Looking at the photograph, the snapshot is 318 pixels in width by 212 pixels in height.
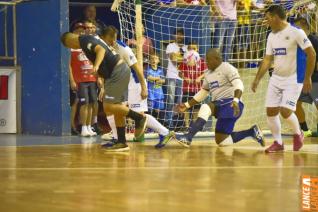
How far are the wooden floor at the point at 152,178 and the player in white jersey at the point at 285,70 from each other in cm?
51

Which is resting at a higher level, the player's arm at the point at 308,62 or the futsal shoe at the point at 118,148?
the player's arm at the point at 308,62

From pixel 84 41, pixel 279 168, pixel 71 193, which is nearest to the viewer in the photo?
pixel 71 193

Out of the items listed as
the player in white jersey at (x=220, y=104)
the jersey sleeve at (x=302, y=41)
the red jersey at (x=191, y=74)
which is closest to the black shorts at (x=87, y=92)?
the red jersey at (x=191, y=74)

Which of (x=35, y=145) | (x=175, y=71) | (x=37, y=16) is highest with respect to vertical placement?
(x=37, y=16)

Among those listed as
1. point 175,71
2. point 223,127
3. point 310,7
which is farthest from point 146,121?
point 310,7

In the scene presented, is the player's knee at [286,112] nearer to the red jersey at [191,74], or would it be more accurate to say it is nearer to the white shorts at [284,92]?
the white shorts at [284,92]

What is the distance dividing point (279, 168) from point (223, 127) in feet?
10.9

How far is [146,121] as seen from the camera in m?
10.7

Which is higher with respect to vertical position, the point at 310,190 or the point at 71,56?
the point at 71,56

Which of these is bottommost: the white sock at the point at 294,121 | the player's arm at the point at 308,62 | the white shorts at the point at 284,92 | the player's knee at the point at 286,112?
the white sock at the point at 294,121

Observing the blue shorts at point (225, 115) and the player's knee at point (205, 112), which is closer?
the player's knee at point (205, 112)

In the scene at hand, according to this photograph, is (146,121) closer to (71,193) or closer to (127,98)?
(127,98)

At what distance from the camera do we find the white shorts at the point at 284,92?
10.0 m

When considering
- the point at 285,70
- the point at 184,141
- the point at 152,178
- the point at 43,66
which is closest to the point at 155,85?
the point at 43,66
